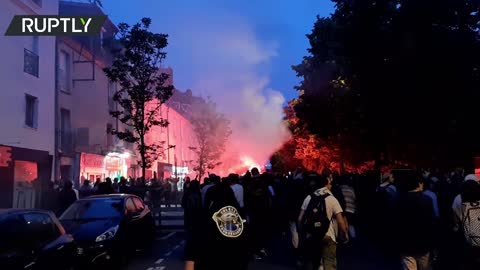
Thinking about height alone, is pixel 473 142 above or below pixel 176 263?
above

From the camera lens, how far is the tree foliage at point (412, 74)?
1574 cm

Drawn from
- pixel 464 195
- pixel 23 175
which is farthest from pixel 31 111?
pixel 464 195

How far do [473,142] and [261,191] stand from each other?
811cm

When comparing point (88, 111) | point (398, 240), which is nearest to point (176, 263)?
point (398, 240)

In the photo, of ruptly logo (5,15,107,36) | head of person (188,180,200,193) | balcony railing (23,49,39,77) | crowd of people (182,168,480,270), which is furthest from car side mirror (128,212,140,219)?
balcony railing (23,49,39,77)

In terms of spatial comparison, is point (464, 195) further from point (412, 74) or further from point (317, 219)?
point (412, 74)

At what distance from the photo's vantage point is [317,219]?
732 cm

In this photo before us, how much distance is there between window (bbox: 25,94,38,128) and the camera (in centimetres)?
2111

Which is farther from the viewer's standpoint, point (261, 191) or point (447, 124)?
point (447, 124)

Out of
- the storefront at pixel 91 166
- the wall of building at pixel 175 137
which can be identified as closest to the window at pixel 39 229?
the storefront at pixel 91 166

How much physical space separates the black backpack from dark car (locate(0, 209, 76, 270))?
321 centimetres

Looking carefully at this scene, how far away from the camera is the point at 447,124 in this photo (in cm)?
1641

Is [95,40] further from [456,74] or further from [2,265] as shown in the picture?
[2,265]

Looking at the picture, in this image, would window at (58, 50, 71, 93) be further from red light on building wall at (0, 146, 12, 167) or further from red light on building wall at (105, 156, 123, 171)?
red light on building wall at (0, 146, 12, 167)
